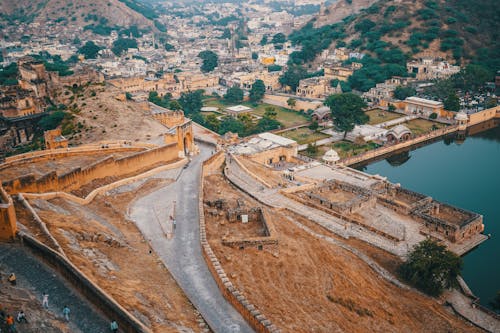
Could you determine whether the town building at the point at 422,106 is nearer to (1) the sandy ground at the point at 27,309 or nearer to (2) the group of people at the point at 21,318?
(2) the group of people at the point at 21,318

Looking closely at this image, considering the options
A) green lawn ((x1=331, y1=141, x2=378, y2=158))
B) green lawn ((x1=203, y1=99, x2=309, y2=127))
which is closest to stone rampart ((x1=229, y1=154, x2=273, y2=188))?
green lawn ((x1=331, y1=141, x2=378, y2=158))

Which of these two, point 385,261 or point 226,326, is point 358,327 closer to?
point 226,326

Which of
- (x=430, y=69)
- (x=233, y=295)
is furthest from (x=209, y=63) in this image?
(x=233, y=295)

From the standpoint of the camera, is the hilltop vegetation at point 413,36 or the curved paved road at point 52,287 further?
the hilltop vegetation at point 413,36

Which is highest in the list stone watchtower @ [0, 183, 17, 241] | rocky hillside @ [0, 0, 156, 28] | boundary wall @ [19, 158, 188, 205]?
rocky hillside @ [0, 0, 156, 28]

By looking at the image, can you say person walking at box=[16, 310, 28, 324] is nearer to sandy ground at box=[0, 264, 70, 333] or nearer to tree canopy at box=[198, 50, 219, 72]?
sandy ground at box=[0, 264, 70, 333]

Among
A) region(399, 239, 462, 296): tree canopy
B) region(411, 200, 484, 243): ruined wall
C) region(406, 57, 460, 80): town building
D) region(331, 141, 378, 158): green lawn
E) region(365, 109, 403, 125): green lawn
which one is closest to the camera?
region(399, 239, 462, 296): tree canopy

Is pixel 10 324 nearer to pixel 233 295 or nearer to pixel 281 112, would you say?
pixel 233 295

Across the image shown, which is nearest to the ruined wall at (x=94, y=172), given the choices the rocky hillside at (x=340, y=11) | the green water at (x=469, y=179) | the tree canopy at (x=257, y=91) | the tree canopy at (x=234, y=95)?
the green water at (x=469, y=179)
